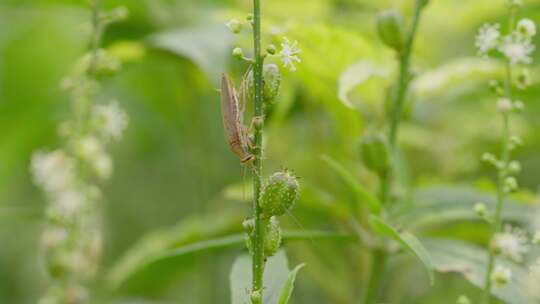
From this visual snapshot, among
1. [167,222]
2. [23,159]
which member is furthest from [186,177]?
[23,159]

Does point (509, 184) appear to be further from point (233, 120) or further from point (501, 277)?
point (233, 120)

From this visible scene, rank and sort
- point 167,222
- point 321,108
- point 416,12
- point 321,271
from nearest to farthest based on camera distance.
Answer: point 416,12 < point 321,271 < point 321,108 < point 167,222

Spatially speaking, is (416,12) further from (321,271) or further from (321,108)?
(321,108)

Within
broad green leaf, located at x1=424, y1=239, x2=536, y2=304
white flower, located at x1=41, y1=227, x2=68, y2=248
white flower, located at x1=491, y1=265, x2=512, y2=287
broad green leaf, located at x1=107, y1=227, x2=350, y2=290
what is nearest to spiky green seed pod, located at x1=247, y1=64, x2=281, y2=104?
white flower, located at x1=491, y1=265, x2=512, y2=287

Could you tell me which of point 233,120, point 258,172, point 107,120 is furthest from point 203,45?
point 258,172

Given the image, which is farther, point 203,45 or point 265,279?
point 203,45

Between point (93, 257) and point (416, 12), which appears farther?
point (93, 257)

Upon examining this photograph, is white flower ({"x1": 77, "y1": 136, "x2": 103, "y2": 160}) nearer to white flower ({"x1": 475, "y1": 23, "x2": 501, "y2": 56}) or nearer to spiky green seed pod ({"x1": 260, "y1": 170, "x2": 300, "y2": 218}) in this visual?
spiky green seed pod ({"x1": 260, "y1": 170, "x2": 300, "y2": 218})
